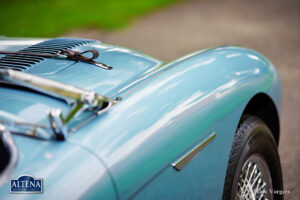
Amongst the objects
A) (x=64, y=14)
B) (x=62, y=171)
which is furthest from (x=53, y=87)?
(x=64, y=14)

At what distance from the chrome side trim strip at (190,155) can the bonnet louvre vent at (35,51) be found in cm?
87

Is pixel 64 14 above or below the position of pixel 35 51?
below

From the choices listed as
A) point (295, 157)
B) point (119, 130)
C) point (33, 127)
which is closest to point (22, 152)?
point (33, 127)

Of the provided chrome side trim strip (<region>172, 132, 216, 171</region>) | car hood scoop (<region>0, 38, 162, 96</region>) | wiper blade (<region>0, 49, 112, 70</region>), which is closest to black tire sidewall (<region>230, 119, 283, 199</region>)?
chrome side trim strip (<region>172, 132, 216, 171</region>)

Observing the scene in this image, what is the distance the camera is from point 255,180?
2277 mm

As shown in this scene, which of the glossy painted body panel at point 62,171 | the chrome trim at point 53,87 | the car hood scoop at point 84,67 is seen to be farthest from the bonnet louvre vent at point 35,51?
the glossy painted body panel at point 62,171

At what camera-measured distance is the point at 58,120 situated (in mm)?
1312

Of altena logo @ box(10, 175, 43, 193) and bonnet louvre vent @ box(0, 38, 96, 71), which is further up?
bonnet louvre vent @ box(0, 38, 96, 71)

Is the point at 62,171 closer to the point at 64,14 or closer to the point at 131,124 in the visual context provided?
the point at 131,124

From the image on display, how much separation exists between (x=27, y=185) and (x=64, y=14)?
307 inches

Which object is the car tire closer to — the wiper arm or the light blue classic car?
the light blue classic car

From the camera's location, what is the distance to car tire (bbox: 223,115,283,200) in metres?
1.99

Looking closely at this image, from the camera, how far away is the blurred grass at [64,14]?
7553 millimetres

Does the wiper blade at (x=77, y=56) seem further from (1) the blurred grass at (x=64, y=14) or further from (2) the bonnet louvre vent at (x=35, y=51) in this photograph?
(1) the blurred grass at (x=64, y=14)
